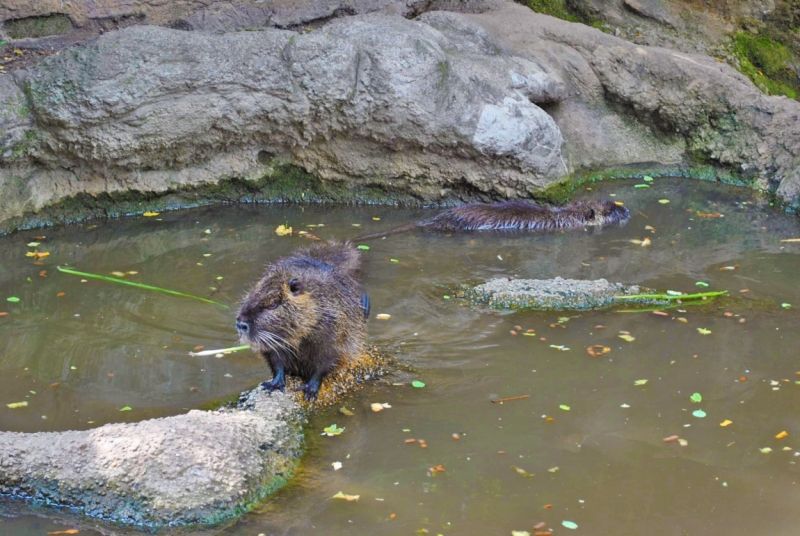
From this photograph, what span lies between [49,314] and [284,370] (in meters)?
1.96

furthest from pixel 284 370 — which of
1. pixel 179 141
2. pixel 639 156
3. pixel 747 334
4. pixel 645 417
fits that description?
pixel 639 156

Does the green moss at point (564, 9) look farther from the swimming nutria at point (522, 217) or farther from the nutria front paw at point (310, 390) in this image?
the nutria front paw at point (310, 390)

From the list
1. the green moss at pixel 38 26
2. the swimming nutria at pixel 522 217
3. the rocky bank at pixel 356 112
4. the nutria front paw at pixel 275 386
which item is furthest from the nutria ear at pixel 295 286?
the green moss at pixel 38 26

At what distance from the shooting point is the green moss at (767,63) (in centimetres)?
1008

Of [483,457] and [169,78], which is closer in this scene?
[483,457]

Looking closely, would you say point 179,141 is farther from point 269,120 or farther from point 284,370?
point 284,370

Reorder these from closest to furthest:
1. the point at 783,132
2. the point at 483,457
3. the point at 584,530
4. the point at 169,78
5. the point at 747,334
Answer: the point at 584,530 → the point at 483,457 → the point at 747,334 → the point at 169,78 → the point at 783,132

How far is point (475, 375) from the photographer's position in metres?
4.82

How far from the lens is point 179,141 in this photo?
7453 mm

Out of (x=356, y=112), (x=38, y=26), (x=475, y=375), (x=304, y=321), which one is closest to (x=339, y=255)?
(x=475, y=375)

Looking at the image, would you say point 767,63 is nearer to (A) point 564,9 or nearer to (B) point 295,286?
(A) point 564,9

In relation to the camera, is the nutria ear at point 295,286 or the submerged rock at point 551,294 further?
the submerged rock at point 551,294

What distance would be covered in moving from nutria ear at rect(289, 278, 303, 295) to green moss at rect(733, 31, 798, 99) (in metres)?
7.60

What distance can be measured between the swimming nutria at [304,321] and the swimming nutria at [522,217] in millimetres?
2828
